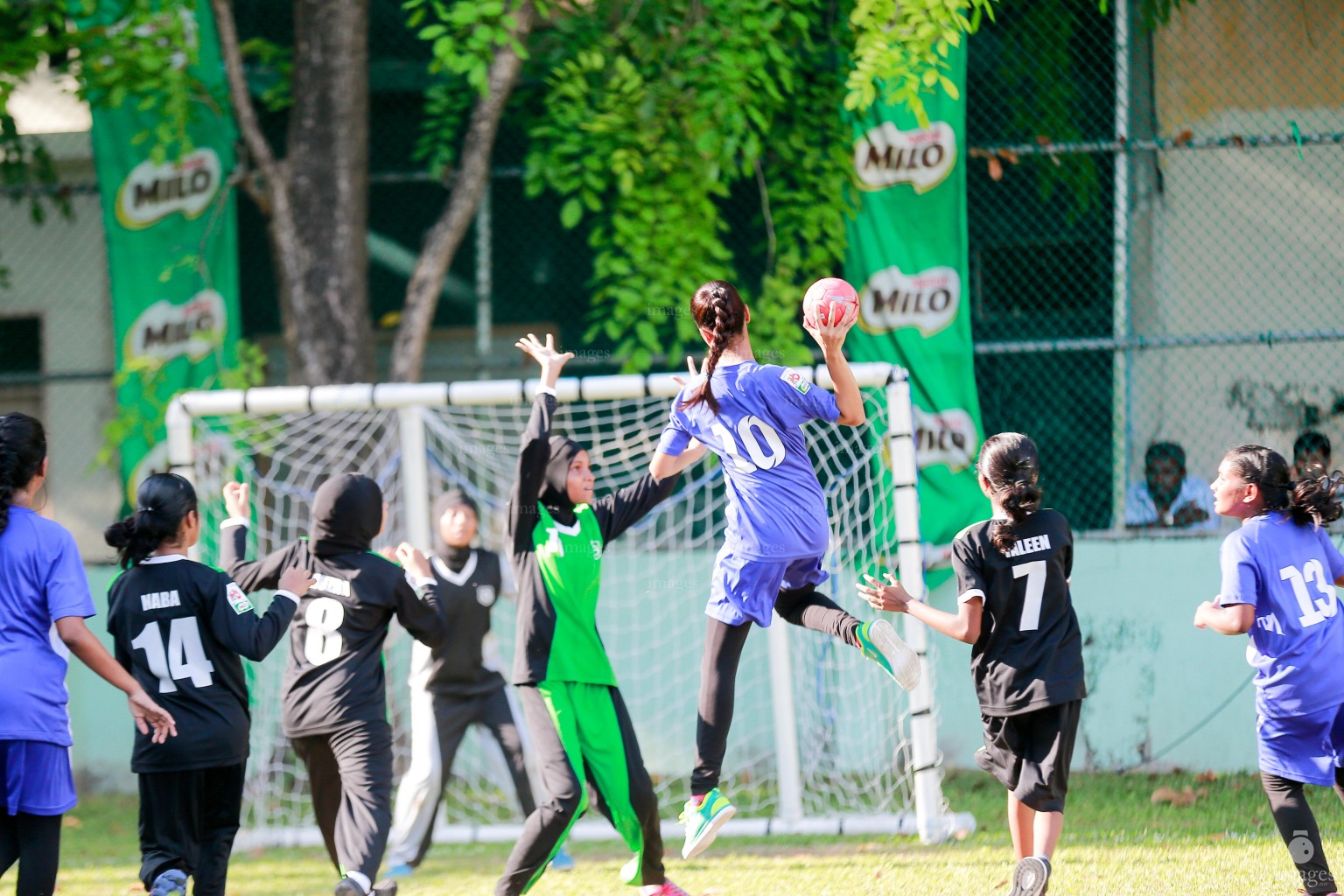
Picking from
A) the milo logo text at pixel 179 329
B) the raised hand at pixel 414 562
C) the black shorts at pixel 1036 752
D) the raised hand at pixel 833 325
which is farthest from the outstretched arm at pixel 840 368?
the milo logo text at pixel 179 329

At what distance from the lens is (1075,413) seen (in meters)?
8.14

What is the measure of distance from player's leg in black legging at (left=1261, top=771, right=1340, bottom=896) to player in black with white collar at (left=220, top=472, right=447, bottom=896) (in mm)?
2886

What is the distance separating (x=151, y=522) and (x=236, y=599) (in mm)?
370

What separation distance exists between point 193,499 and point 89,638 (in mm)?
575

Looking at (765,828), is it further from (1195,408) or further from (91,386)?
(91,386)

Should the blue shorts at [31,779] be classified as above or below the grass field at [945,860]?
above

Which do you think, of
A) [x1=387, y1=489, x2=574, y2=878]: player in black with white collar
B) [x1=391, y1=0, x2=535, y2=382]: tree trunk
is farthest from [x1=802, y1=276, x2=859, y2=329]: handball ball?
[x1=391, y1=0, x2=535, y2=382]: tree trunk

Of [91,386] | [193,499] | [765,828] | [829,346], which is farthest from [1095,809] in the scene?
[91,386]

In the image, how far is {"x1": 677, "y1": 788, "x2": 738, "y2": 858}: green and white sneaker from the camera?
4.36 meters

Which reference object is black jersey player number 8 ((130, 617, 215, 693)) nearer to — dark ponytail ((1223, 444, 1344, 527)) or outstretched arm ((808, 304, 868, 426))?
outstretched arm ((808, 304, 868, 426))

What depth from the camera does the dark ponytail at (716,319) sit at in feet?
14.0

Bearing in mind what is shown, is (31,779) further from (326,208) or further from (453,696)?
(326,208)

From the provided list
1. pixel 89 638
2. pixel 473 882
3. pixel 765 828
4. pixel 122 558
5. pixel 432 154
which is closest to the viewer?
pixel 89 638

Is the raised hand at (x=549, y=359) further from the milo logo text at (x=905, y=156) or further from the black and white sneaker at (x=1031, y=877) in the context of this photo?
the milo logo text at (x=905, y=156)
